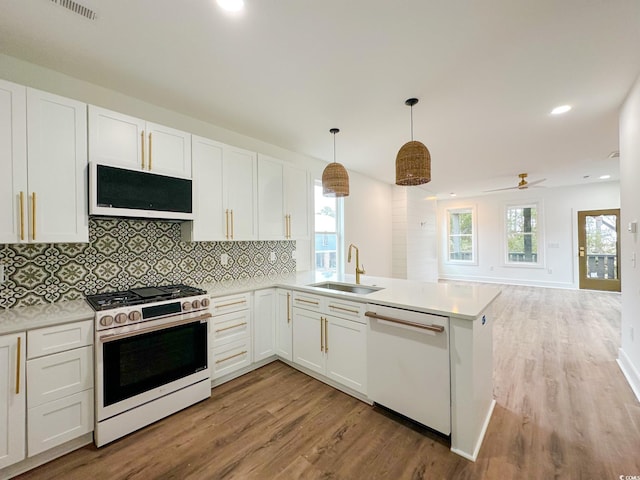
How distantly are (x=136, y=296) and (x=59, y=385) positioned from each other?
2.17ft

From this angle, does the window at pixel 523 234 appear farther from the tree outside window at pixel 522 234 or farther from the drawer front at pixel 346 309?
the drawer front at pixel 346 309

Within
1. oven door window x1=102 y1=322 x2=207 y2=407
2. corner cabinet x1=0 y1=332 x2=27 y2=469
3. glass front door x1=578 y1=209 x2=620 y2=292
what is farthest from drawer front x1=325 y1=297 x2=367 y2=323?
glass front door x1=578 y1=209 x2=620 y2=292

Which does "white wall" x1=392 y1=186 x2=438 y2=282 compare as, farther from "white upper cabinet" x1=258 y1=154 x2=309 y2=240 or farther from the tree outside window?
"white upper cabinet" x1=258 y1=154 x2=309 y2=240

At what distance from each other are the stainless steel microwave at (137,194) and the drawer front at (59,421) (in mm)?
1250

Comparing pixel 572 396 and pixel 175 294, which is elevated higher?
pixel 175 294

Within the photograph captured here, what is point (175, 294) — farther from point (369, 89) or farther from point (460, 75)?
point (460, 75)

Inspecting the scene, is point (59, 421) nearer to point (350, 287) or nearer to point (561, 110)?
point (350, 287)

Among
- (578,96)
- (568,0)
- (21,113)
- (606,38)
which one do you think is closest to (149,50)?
(21,113)

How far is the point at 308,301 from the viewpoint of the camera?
2631mm

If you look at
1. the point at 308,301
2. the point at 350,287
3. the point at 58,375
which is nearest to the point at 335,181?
the point at 350,287

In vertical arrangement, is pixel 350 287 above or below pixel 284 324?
above

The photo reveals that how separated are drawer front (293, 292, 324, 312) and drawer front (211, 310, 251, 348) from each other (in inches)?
19.6

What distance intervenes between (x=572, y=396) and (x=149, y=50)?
4.33 metres

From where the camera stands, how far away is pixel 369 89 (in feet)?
7.81
